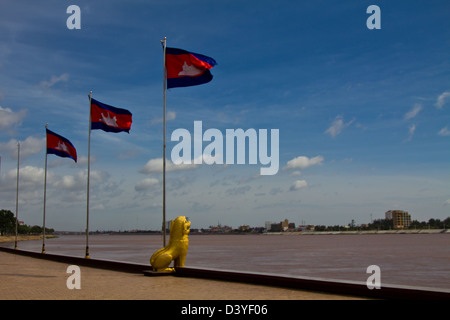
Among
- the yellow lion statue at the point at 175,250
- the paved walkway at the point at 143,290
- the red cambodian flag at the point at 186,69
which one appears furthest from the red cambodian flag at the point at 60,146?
the yellow lion statue at the point at 175,250

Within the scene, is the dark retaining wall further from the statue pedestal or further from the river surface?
the river surface

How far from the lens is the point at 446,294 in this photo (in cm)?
1052

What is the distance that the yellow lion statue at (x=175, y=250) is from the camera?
17.8 metres

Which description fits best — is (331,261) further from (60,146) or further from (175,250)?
(175,250)

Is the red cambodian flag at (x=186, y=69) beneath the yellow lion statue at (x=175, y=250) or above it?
above

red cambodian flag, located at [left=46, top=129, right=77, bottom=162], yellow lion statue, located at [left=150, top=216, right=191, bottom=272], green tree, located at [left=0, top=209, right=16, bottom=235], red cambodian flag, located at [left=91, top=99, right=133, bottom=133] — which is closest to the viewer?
yellow lion statue, located at [left=150, top=216, right=191, bottom=272]

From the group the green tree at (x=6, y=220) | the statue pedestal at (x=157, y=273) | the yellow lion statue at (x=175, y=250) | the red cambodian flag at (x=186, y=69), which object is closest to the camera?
the statue pedestal at (x=157, y=273)

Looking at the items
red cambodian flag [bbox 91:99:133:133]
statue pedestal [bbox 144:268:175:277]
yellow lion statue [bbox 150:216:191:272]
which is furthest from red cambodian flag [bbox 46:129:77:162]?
statue pedestal [bbox 144:268:175:277]

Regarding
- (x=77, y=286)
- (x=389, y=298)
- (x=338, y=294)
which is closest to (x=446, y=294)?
(x=389, y=298)

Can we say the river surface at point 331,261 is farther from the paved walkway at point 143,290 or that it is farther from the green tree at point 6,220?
the green tree at point 6,220

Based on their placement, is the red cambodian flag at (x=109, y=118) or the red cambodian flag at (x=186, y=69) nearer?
the red cambodian flag at (x=186, y=69)

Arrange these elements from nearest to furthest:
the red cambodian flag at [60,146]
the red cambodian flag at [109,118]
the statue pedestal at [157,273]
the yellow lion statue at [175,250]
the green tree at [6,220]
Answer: the statue pedestal at [157,273] → the yellow lion statue at [175,250] → the red cambodian flag at [109,118] → the red cambodian flag at [60,146] → the green tree at [6,220]

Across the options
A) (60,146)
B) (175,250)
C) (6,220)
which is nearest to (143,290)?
(175,250)

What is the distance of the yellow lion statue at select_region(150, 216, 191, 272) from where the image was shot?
58.5 ft
